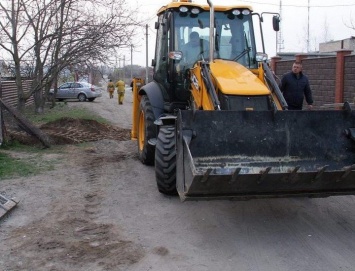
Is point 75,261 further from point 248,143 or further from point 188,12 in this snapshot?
point 188,12

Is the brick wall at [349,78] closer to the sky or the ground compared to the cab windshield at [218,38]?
Answer: closer to the ground

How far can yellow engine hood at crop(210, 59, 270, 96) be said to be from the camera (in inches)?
249

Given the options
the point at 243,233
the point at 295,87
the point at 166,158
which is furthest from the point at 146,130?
the point at 243,233

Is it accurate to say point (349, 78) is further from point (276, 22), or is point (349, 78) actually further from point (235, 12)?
point (235, 12)

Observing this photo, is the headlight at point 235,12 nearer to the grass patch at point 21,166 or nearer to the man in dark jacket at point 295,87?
the man in dark jacket at point 295,87

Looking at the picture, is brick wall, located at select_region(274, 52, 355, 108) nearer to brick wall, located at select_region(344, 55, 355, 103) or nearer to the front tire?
brick wall, located at select_region(344, 55, 355, 103)

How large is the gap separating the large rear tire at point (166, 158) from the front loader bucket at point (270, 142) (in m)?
0.56

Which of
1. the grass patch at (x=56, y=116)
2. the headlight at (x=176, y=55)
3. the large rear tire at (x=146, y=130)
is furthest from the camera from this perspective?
the grass patch at (x=56, y=116)

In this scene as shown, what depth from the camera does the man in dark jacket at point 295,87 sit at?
8586 millimetres

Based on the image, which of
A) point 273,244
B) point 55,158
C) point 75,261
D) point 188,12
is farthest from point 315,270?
point 55,158

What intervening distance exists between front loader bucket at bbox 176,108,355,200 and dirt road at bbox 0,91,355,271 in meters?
0.57

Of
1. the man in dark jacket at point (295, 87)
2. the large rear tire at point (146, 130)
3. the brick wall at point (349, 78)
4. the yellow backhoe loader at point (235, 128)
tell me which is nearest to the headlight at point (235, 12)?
the yellow backhoe loader at point (235, 128)

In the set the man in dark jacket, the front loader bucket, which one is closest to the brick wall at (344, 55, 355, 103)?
the man in dark jacket

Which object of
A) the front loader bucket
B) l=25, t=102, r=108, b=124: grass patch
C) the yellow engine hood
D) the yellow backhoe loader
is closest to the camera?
the yellow backhoe loader
